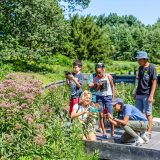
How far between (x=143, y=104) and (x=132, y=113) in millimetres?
565

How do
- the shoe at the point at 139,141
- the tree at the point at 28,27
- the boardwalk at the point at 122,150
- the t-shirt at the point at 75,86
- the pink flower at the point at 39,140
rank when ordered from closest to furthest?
the pink flower at the point at 39,140, the boardwalk at the point at 122,150, the shoe at the point at 139,141, the t-shirt at the point at 75,86, the tree at the point at 28,27

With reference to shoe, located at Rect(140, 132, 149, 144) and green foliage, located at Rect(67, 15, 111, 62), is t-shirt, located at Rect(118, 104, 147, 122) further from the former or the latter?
green foliage, located at Rect(67, 15, 111, 62)

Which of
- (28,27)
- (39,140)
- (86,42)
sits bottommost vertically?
(39,140)

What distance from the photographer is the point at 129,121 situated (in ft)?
26.5

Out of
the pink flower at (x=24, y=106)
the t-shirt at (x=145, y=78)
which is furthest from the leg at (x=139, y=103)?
the pink flower at (x=24, y=106)

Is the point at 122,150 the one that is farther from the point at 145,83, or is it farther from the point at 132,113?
the point at 145,83

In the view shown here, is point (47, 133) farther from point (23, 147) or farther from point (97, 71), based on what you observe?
point (97, 71)

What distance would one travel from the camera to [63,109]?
26.7ft

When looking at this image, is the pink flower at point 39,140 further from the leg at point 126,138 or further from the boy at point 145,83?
the boy at point 145,83

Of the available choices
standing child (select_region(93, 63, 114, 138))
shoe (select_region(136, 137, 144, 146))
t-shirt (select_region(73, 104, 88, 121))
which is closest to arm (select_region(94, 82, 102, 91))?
standing child (select_region(93, 63, 114, 138))

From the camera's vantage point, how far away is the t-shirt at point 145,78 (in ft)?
27.4

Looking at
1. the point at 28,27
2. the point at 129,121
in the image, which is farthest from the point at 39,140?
the point at 28,27

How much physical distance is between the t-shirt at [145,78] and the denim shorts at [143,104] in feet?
0.40

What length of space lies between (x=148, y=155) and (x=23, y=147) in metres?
2.44
